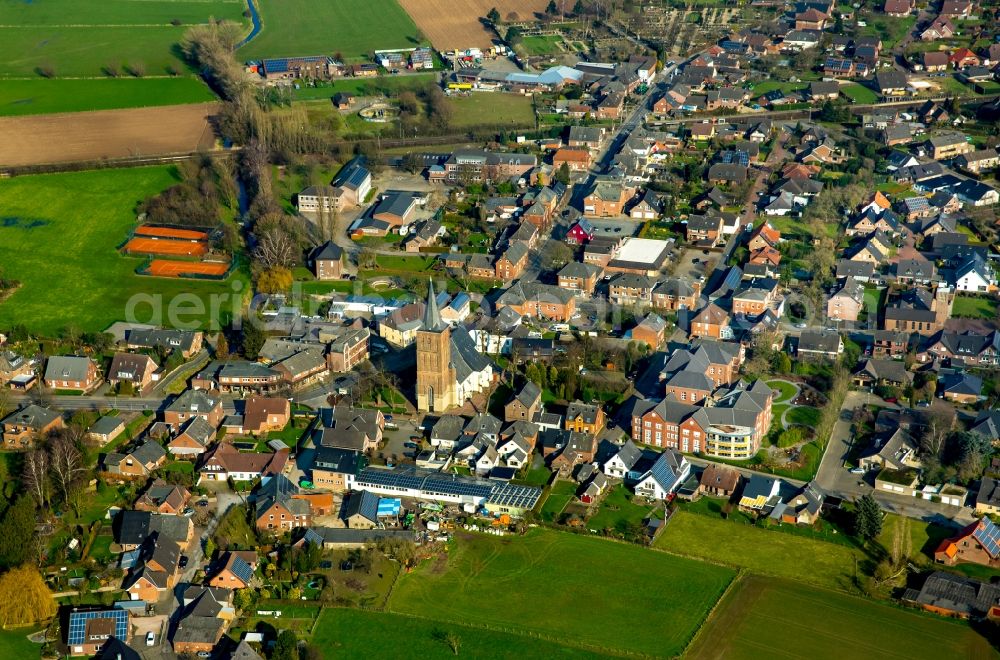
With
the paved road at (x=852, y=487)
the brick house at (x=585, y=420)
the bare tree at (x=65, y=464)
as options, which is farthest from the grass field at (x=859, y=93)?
the bare tree at (x=65, y=464)

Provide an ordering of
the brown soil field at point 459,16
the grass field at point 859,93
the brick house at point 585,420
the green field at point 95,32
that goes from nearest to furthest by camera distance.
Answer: the brick house at point 585,420 < the grass field at point 859,93 < the green field at point 95,32 < the brown soil field at point 459,16

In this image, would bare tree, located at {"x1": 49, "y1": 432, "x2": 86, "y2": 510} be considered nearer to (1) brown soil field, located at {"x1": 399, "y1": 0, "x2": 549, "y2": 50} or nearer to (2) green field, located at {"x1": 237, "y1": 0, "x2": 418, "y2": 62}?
(2) green field, located at {"x1": 237, "y1": 0, "x2": 418, "y2": 62}

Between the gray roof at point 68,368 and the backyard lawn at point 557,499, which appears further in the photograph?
the gray roof at point 68,368

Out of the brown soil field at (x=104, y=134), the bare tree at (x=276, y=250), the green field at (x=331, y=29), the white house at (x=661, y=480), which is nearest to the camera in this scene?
the white house at (x=661, y=480)

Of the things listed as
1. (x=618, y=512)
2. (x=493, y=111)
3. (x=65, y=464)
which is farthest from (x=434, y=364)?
(x=493, y=111)

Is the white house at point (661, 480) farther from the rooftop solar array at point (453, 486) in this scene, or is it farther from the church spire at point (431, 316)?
the church spire at point (431, 316)

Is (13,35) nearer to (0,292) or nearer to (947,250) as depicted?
(0,292)

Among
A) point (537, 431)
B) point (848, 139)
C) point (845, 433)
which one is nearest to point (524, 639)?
point (537, 431)
